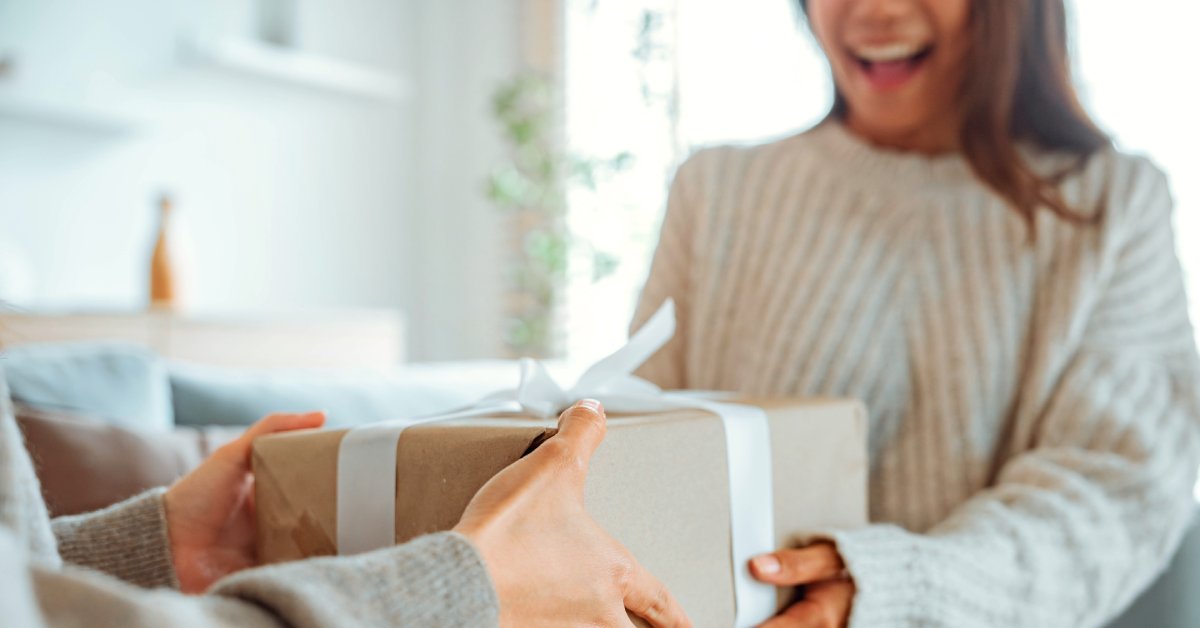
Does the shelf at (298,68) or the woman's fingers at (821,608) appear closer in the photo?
the woman's fingers at (821,608)

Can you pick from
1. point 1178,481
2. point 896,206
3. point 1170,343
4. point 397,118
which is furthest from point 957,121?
point 397,118

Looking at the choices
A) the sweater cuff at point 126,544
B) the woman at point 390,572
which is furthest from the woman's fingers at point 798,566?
the sweater cuff at point 126,544

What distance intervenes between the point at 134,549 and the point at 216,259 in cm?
305

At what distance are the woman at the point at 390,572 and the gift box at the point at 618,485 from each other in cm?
3

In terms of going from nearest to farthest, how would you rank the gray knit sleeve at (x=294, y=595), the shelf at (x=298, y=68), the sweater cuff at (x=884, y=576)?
the gray knit sleeve at (x=294, y=595), the sweater cuff at (x=884, y=576), the shelf at (x=298, y=68)

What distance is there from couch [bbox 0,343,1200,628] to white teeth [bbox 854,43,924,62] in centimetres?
53

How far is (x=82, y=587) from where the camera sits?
0.33 m

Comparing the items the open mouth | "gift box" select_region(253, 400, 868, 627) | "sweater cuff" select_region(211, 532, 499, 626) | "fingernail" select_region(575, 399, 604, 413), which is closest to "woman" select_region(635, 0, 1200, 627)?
the open mouth

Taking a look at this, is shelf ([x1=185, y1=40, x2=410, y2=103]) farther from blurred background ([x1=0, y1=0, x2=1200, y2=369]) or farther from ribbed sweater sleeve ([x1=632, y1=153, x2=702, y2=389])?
ribbed sweater sleeve ([x1=632, y1=153, x2=702, y2=389])

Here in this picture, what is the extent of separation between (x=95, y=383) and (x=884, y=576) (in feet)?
2.70

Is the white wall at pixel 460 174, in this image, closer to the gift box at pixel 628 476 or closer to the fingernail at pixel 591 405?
the gift box at pixel 628 476

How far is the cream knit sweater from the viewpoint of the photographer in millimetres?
826

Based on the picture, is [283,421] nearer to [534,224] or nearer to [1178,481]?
[1178,481]

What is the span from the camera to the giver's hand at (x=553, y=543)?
426mm
